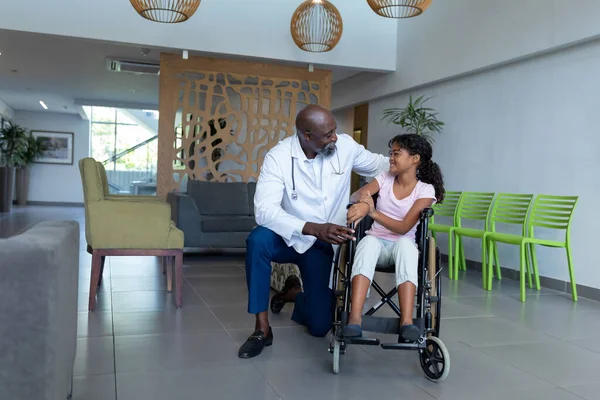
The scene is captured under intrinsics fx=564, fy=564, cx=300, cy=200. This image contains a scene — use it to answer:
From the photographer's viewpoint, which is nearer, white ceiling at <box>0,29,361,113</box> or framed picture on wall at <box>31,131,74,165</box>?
white ceiling at <box>0,29,361,113</box>

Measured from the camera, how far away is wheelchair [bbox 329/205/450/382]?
95.9 inches

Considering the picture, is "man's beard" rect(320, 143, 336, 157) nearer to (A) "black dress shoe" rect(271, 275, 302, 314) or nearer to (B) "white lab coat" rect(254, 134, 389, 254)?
(B) "white lab coat" rect(254, 134, 389, 254)

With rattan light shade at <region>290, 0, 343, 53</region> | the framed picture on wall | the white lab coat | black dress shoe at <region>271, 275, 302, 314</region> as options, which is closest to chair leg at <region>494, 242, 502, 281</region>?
black dress shoe at <region>271, 275, 302, 314</region>

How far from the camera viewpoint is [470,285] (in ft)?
17.0

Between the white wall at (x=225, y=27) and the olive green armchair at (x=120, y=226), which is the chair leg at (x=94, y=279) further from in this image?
the white wall at (x=225, y=27)

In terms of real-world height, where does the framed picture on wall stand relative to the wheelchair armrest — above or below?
above

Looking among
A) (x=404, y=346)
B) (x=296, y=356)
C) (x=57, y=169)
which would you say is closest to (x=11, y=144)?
(x=57, y=169)

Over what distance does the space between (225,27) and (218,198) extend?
2176 millimetres

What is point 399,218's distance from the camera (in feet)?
9.41

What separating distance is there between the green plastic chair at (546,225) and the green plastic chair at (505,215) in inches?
2.4

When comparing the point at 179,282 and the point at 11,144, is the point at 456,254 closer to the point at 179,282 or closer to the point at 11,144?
the point at 179,282

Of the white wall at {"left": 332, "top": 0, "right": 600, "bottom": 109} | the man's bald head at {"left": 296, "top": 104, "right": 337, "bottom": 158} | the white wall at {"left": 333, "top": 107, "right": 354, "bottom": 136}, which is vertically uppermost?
the white wall at {"left": 332, "top": 0, "right": 600, "bottom": 109}

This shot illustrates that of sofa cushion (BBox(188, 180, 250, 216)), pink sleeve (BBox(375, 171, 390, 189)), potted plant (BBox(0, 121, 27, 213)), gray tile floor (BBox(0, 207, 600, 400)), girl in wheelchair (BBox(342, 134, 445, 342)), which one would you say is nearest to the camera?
gray tile floor (BBox(0, 207, 600, 400))

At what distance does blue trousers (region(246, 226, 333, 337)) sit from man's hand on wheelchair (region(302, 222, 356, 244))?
29 centimetres
